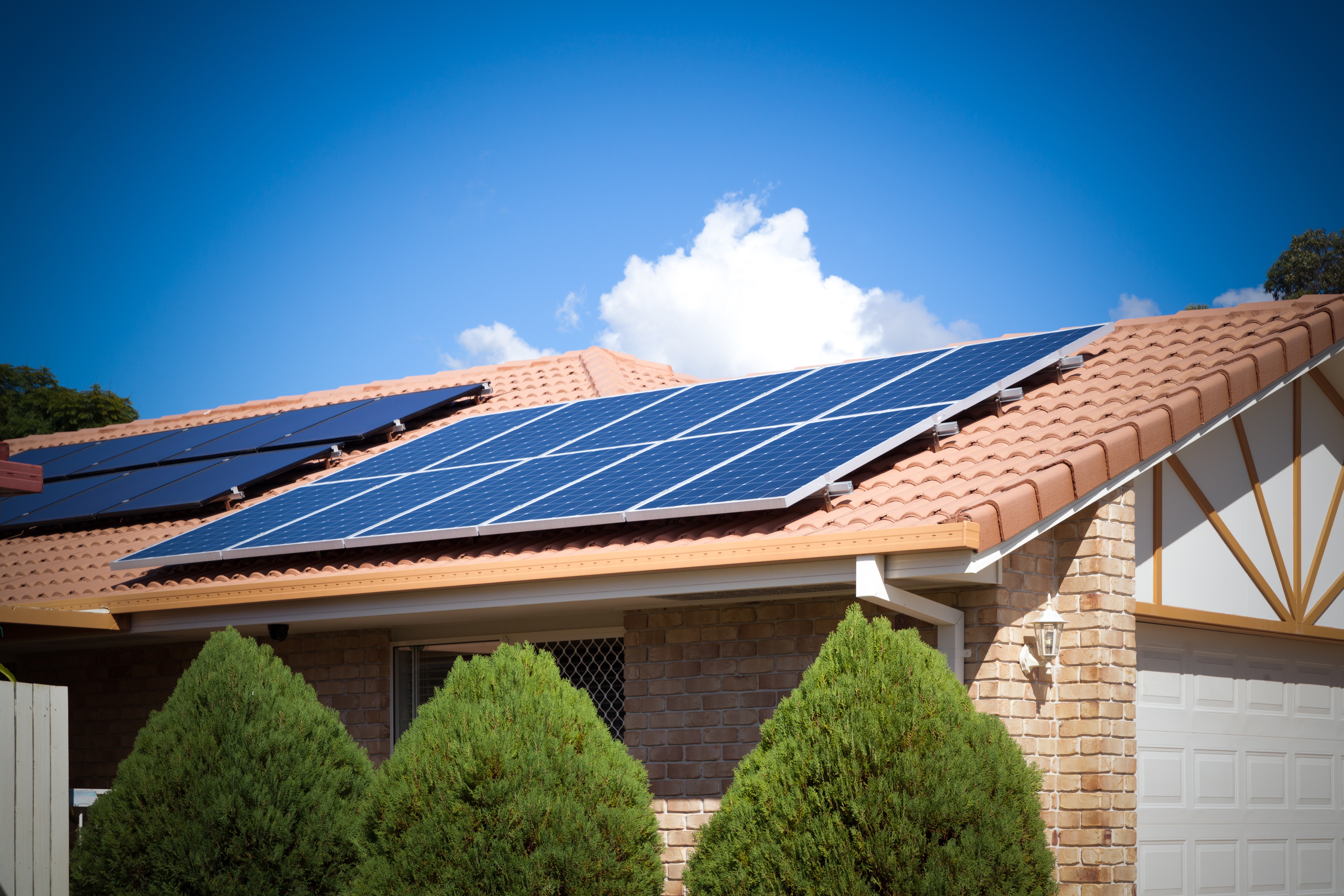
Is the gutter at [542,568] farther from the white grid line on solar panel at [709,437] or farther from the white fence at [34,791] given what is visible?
the white fence at [34,791]

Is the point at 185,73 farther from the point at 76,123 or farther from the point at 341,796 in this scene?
the point at 341,796

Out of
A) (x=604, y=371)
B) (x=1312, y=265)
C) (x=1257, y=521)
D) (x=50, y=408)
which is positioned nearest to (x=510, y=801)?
(x=1257, y=521)

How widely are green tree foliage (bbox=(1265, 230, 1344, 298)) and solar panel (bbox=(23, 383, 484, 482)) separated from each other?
32.2 m

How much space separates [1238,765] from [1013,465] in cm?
389

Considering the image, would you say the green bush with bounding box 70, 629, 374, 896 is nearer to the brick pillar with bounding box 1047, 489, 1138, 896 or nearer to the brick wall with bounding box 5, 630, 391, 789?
the brick wall with bounding box 5, 630, 391, 789

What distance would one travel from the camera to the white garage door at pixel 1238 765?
10281 mm

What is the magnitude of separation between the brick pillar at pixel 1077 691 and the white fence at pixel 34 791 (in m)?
5.71

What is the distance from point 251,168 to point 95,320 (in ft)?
27.2

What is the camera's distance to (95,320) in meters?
42.2

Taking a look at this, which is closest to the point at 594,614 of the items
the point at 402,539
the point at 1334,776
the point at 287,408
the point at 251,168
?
the point at 402,539

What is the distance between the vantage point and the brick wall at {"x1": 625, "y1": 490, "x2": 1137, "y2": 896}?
886 centimetres

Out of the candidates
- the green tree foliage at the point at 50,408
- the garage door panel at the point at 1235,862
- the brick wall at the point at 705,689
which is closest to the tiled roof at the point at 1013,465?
the brick wall at the point at 705,689

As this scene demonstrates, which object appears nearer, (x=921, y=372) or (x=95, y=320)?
(x=921, y=372)

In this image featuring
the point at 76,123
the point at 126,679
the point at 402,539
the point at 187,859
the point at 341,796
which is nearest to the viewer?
the point at 187,859
